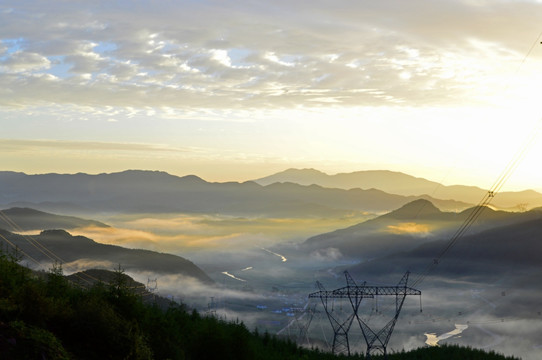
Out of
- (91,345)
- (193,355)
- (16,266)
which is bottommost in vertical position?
(193,355)

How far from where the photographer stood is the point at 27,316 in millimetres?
46812

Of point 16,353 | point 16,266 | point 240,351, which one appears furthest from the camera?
point 240,351

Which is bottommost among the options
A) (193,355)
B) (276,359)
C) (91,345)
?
(276,359)

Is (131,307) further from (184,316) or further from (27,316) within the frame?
(184,316)

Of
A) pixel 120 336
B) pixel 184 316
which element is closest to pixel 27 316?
pixel 120 336

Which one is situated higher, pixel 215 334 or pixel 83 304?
pixel 83 304

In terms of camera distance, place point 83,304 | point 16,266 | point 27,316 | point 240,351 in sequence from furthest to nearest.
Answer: point 240,351 → point 16,266 → point 83,304 → point 27,316

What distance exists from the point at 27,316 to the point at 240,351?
3067 centimetres

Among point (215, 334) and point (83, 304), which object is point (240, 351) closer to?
point (215, 334)

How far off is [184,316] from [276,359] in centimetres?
1872

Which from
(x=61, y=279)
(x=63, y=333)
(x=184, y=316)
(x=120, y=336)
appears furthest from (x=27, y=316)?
(x=184, y=316)

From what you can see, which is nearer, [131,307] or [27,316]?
[27,316]

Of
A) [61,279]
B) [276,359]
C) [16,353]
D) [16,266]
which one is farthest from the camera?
[276,359]

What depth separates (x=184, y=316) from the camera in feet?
343
